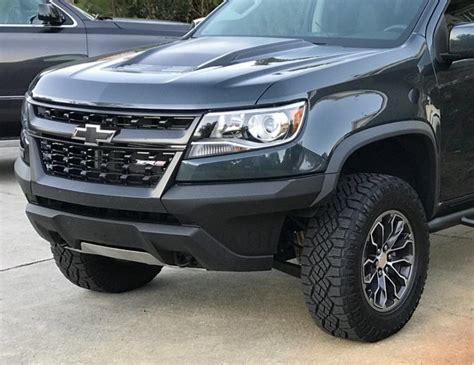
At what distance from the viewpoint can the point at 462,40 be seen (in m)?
4.01

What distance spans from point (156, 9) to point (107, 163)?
11.3 metres

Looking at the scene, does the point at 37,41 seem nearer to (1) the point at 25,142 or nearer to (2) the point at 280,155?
(1) the point at 25,142

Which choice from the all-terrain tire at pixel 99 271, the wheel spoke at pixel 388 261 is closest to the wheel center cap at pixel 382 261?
the wheel spoke at pixel 388 261

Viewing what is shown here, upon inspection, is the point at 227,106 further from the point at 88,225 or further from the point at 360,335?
the point at 360,335

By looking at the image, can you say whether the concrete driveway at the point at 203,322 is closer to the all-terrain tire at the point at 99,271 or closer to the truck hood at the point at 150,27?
the all-terrain tire at the point at 99,271

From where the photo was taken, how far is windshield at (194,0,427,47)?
13.8 ft

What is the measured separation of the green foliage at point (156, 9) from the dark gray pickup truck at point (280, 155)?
993 cm

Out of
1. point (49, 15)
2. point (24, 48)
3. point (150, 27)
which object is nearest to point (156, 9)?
point (150, 27)

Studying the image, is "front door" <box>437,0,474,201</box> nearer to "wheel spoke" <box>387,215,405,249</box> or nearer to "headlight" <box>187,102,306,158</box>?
"wheel spoke" <box>387,215,405,249</box>

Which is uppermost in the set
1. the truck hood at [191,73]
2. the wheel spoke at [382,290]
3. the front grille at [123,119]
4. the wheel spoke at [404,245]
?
the truck hood at [191,73]

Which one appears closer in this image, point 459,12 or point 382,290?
point 382,290

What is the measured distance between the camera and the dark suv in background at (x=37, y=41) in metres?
7.74

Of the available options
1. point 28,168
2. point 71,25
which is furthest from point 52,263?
point 71,25

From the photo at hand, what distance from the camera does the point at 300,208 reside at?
3389 mm
